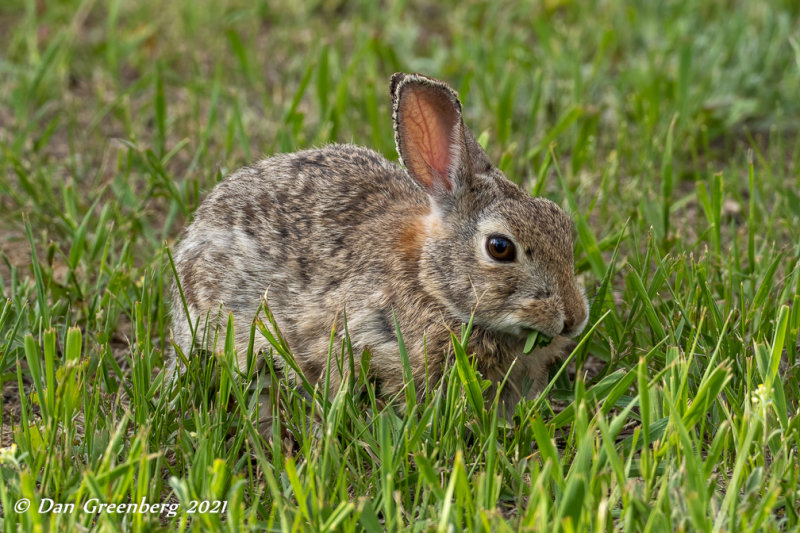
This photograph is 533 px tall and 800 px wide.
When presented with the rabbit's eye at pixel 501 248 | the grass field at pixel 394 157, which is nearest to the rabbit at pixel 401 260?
the rabbit's eye at pixel 501 248

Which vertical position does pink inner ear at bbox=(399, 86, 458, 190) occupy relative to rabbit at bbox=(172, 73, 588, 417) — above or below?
above

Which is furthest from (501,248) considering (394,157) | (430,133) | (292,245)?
(394,157)

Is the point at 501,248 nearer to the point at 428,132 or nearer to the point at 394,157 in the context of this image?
the point at 428,132

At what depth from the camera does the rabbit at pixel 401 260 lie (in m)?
3.61

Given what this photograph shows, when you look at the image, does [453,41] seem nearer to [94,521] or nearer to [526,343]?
[526,343]

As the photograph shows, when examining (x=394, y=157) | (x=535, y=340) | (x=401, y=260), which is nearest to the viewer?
(x=535, y=340)

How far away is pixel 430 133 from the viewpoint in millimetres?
3824

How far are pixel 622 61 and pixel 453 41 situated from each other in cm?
115

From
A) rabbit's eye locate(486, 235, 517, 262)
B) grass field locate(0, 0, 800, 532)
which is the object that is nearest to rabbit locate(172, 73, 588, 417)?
rabbit's eye locate(486, 235, 517, 262)

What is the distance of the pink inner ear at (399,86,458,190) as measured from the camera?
12.3ft

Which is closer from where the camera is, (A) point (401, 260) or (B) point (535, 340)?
(B) point (535, 340)

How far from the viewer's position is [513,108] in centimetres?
612

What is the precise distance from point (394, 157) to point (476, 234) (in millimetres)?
1834

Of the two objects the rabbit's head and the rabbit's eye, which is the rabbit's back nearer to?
the rabbit's head
